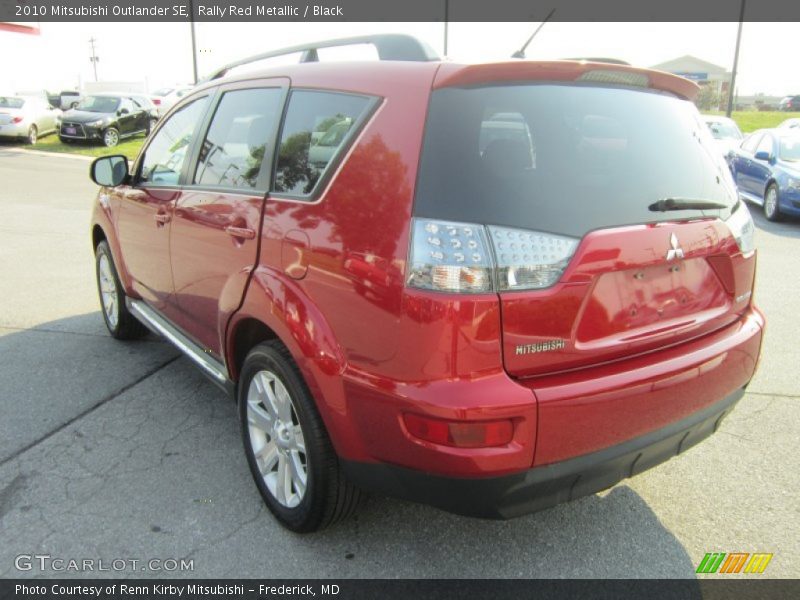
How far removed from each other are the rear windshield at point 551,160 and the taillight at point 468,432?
0.61m

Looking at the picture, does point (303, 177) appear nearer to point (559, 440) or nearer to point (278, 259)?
point (278, 259)

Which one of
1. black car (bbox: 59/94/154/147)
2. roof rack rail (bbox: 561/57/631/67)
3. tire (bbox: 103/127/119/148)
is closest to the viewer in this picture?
roof rack rail (bbox: 561/57/631/67)

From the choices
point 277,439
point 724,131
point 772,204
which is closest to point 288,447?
point 277,439

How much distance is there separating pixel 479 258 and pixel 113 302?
12.3 feet

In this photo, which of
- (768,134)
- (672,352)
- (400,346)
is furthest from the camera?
(768,134)

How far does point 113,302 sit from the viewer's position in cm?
485

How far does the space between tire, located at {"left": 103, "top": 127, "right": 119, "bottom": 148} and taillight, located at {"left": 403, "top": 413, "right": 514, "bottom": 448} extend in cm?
2278

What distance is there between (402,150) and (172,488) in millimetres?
1926

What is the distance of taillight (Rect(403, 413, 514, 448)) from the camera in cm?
195

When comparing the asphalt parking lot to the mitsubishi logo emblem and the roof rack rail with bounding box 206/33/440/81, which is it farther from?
the roof rack rail with bounding box 206/33/440/81

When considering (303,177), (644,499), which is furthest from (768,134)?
(303,177)

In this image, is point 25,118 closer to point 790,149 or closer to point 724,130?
point 724,130

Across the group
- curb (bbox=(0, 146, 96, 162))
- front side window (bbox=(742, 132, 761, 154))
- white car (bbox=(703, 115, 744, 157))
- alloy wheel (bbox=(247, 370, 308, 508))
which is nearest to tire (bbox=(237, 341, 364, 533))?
alloy wheel (bbox=(247, 370, 308, 508))

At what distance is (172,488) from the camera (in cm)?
299
